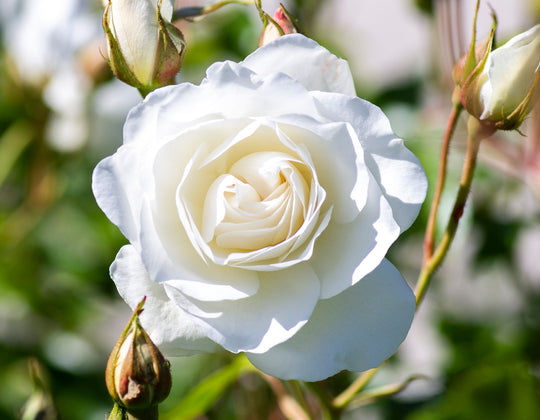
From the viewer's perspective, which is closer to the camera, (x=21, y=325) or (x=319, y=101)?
(x=319, y=101)

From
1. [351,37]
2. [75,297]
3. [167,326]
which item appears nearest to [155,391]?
[167,326]

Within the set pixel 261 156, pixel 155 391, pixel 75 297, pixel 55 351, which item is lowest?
pixel 55 351

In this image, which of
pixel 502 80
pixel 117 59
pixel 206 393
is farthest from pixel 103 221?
pixel 502 80

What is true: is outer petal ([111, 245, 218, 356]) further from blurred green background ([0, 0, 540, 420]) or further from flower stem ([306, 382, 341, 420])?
blurred green background ([0, 0, 540, 420])

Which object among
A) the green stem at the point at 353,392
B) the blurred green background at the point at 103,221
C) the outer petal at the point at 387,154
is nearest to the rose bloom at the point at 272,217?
the outer petal at the point at 387,154

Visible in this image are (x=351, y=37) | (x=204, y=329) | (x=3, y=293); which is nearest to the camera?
(x=204, y=329)

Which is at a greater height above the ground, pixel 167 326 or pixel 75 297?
pixel 167 326

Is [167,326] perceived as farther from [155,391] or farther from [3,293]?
[3,293]
